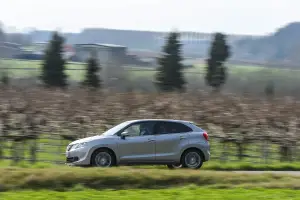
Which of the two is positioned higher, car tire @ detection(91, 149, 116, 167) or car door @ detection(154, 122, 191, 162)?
car door @ detection(154, 122, 191, 162)

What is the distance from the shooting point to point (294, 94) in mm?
44344

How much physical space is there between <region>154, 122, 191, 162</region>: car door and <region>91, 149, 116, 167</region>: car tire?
4.43ft

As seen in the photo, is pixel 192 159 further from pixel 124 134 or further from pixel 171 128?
pixel 124 134

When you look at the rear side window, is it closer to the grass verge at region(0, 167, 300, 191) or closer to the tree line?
the grass verge at region(0, 167, 300, 191)

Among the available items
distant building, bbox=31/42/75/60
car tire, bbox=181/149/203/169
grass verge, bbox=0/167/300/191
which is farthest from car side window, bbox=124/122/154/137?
distant building, bbox=31/42/75/60

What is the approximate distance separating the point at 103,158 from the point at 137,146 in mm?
1053

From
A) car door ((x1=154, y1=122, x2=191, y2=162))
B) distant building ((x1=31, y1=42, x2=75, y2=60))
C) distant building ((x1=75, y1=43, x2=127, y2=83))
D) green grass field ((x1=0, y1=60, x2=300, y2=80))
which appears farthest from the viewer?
distant building ((x1=31, y1=42, x2=75, y2=60))

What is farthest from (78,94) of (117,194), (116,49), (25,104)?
(116,49)

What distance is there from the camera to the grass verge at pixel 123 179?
1436 cm

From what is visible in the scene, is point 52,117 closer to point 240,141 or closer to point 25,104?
point 25,104

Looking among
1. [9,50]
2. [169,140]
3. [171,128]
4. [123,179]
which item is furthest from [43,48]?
[123,179]

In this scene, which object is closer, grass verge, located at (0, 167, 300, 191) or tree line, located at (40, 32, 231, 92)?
grass verge, located at (0, 167, 300, 191)

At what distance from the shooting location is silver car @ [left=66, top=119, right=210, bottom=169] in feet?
63.4

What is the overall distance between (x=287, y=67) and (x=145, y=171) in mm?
36920
